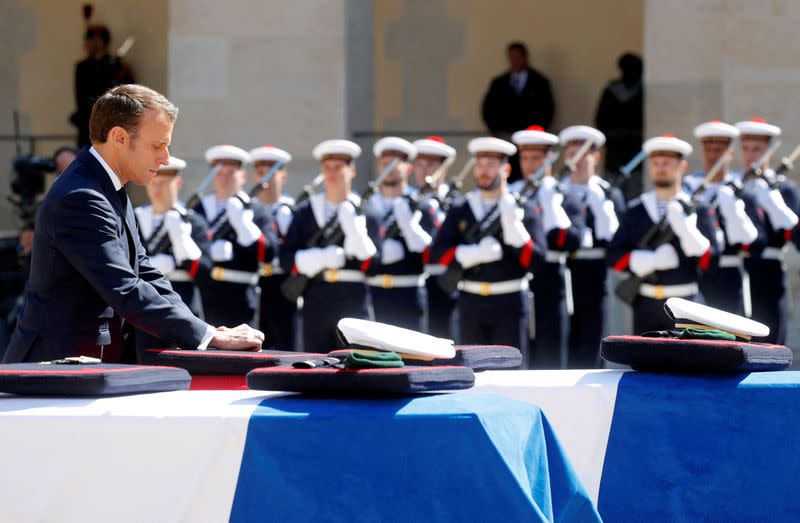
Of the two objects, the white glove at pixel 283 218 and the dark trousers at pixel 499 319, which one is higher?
the white glove at pixel 283 218

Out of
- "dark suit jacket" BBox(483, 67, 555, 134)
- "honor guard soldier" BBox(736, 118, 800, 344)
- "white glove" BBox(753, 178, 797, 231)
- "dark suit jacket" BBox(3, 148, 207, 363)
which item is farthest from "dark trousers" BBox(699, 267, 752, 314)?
"dark suit jacket" BBox(3, 148, 207, 363)

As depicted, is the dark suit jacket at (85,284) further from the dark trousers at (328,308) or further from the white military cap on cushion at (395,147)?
the white military cap on cushion at (395,147)

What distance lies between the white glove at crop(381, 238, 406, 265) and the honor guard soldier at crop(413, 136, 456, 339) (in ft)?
0.98

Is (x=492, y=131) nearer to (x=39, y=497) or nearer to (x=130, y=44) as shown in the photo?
(x=130, y=44)

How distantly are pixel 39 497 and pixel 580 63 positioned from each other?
10506 mm

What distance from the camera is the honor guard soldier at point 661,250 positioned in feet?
26.5

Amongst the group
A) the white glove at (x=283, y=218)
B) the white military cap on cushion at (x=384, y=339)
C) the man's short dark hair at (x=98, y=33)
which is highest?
the man's short dark hair at (x=98, y=33)

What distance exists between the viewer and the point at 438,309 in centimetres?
954

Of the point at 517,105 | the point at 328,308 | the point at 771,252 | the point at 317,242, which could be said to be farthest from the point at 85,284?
the point at 517,105

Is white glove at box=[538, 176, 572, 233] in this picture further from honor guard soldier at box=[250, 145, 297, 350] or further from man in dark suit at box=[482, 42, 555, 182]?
man in dark suit at box=[482, 42, 555, 182]

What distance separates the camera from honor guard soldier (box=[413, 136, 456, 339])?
9.20 metres

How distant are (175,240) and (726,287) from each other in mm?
3190

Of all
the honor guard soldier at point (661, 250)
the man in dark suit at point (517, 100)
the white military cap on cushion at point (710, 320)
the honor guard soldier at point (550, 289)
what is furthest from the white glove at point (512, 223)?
the white military cap on cushion at point (710, 320)

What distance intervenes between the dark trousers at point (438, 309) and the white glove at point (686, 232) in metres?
1.76
